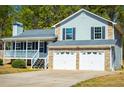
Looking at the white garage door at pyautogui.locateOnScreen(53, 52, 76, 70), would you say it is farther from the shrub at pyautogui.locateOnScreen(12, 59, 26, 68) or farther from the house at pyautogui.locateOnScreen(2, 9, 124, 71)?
the shrub at pyautogui.locateOnScreen(12, 59, 26, 68)

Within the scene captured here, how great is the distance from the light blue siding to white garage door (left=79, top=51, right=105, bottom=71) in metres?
2.70

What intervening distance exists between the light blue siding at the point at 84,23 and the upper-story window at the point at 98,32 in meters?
0.36

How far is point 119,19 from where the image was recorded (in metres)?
60.2

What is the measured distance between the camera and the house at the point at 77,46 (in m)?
35.3

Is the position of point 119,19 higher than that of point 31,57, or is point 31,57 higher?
point 119,19

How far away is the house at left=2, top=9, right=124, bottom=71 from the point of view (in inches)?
1390

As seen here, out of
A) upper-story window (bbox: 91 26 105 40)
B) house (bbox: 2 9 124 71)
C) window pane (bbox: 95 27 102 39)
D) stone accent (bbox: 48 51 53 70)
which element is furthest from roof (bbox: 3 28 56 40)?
window pane (bbox: 95 27 102 39)

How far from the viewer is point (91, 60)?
117 feet

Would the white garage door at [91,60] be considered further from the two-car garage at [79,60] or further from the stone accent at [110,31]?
the stone accent at [110,31]

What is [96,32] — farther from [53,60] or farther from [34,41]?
[34,41]

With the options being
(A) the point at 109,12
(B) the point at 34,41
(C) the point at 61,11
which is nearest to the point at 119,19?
(A) the point at 109,12

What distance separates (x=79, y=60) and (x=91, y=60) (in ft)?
4.16

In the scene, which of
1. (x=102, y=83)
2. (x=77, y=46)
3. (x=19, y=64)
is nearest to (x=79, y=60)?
(x=77, y=46)

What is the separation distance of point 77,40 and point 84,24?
74.4 inches
